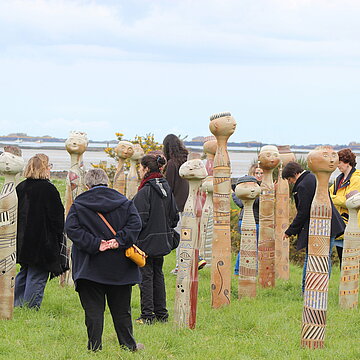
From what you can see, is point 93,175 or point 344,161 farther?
point 344,161

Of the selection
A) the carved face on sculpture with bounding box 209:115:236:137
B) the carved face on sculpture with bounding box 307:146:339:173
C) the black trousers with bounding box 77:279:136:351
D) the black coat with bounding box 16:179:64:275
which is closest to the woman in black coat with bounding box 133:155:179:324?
the carved face on sculpture with bounding box 209:115:236:137

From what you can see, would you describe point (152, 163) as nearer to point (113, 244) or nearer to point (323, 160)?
point (113, 244)

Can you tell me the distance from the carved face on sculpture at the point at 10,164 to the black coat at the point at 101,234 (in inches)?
60.9

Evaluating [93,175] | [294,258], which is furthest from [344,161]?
[294,258]

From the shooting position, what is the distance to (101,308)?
6.05 meters

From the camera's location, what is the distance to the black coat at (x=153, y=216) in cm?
733

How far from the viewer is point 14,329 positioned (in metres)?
6.95

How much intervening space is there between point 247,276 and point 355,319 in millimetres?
1540

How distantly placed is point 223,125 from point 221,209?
103 centimetres

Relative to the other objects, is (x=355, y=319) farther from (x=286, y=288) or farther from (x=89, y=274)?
(x=89, y=274)

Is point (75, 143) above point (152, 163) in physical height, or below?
above

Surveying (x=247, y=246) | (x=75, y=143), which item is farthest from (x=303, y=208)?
(x=75, y=143)

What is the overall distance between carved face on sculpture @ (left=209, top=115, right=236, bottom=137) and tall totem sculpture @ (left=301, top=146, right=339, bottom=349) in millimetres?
1539

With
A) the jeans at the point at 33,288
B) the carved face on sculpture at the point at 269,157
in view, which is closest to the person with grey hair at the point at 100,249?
the jeans at the point at 33,288
